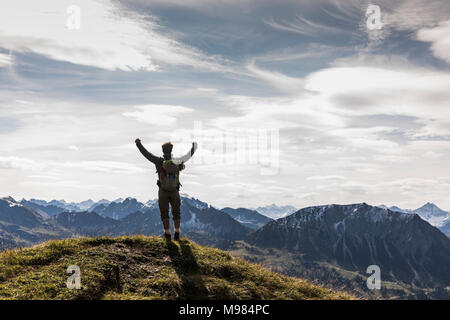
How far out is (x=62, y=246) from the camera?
47.3 ft

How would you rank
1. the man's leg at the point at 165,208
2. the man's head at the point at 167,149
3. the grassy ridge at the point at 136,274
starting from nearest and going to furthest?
the grassy ridge at the point at 136,274
the man's leg at the point at 165,208
the man's head at the point at 167,149

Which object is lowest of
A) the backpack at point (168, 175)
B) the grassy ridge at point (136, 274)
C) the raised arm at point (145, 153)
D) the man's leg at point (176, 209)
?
the grassy ridge at point (136, 274)

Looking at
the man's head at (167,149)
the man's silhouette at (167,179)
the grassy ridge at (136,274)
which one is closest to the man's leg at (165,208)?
the man's silhouette at (167,179)

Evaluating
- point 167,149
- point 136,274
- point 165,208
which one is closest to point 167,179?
point 165,208

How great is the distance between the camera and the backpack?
57.5ft

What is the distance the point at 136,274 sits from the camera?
13156mm

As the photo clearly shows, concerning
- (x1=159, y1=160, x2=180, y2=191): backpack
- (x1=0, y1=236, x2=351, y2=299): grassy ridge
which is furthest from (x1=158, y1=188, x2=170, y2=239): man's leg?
(x1=0, y1=236, x2=351, y2=299): grassy ridge

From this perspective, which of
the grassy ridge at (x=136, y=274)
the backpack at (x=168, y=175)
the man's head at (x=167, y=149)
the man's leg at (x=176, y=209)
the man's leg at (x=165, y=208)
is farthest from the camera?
the man's head at (x=167, y=149)

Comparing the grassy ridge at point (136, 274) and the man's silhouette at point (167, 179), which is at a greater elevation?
the man's silhouette at point (167, 179)

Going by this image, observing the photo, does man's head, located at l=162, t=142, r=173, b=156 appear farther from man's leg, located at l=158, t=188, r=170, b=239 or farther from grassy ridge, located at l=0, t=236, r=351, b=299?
grassy ridge, located at l=0, t=236, r=351, b=299

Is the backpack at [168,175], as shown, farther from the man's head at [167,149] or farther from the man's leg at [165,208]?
the man's head at [167,149]

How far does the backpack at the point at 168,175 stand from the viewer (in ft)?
57.5
